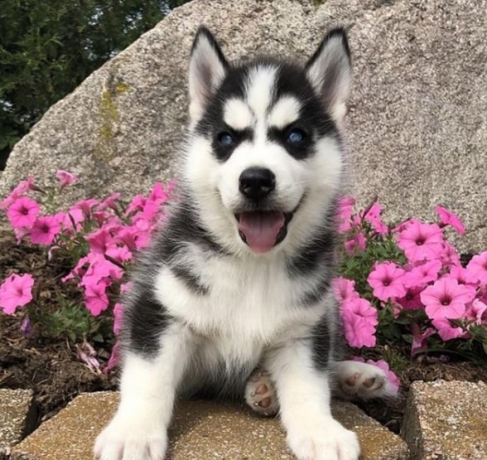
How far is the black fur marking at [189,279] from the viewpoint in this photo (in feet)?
9.02

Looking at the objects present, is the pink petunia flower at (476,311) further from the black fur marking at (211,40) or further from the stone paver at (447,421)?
the black fur marking at (211,40)

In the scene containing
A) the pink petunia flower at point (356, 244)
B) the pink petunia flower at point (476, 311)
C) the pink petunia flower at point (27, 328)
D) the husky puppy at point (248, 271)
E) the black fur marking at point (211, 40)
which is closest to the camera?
the husky puppy at point (248, 271)

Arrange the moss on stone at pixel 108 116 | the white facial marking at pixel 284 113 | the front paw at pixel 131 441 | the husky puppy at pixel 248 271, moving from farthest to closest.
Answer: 1. the moss on stone at pixel 108 116
2. the white facial marking at pixel 284 113
3. the husky puppy at pixel 248 271
4. the front paw at pixel 131 441

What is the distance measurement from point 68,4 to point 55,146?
231 cm

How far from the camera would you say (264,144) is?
2664mm

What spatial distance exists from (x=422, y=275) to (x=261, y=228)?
118 cm

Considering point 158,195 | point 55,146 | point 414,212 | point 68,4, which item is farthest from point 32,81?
point 414,212

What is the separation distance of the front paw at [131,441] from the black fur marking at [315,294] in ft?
2.28

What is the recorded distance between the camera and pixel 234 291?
2.76 meters

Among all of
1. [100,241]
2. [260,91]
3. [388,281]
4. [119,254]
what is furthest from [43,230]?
[388,281]

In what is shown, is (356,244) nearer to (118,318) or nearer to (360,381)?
(360,381)

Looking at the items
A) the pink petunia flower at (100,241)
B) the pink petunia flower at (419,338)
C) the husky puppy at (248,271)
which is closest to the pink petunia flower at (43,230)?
the pink petunia flower at (100,241)

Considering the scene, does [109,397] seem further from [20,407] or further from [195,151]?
[195,151]

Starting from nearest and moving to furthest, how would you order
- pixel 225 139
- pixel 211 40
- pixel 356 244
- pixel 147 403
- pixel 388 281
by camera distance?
pixel 147 403
pixel 225 139
pixel 211 40
pixel 388 281
pixel 356 244
